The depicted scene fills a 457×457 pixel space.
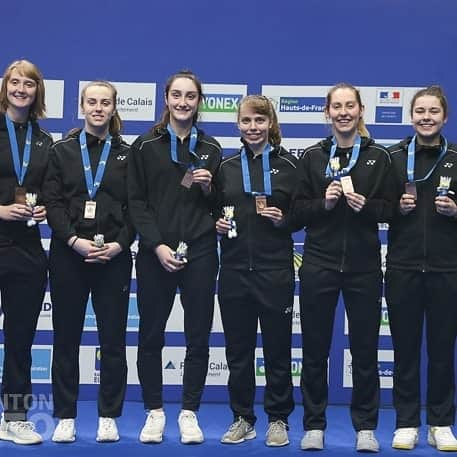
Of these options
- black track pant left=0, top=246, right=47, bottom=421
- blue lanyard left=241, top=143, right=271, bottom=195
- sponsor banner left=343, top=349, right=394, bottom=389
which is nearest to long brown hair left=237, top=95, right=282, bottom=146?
blue lanyard left=241, top=143, right=271, bottom=195

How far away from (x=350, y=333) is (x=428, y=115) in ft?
3.96

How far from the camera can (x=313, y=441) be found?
4.06m

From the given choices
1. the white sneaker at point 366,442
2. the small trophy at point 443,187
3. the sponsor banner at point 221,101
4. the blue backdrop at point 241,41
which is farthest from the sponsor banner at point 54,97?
the white sneaker at point 366,442

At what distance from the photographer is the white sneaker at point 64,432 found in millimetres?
4105

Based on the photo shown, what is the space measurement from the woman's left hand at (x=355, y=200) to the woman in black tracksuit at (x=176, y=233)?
733mm

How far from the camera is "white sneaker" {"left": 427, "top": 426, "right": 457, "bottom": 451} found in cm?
405

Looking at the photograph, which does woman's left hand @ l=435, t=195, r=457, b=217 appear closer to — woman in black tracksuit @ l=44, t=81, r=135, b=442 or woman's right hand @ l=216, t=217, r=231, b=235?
woman's right hand @ l=216, t=217, r=231, b=235

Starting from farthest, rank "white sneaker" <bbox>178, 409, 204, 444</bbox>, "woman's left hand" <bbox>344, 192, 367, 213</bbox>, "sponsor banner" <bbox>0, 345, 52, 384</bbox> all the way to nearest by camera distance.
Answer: "sponsor banner" <bbox>0, 345, 52, 384</bbox>, "white sneaker" <bbox>178, 409, 204, 444</bbox>, "woman's left hand" <bbox>344, 192, 367, 213</bbox>

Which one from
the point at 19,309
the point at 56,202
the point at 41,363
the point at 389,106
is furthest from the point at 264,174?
the point at 41,363

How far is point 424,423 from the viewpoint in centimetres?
472

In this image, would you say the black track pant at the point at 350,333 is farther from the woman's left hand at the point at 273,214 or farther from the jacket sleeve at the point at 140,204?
the jacket sleeve at the point at 140,204

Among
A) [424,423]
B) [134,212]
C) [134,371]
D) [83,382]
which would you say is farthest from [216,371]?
[134,212]

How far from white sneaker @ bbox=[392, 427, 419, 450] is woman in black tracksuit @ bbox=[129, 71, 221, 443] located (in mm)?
1045

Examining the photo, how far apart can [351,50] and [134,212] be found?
212cm
